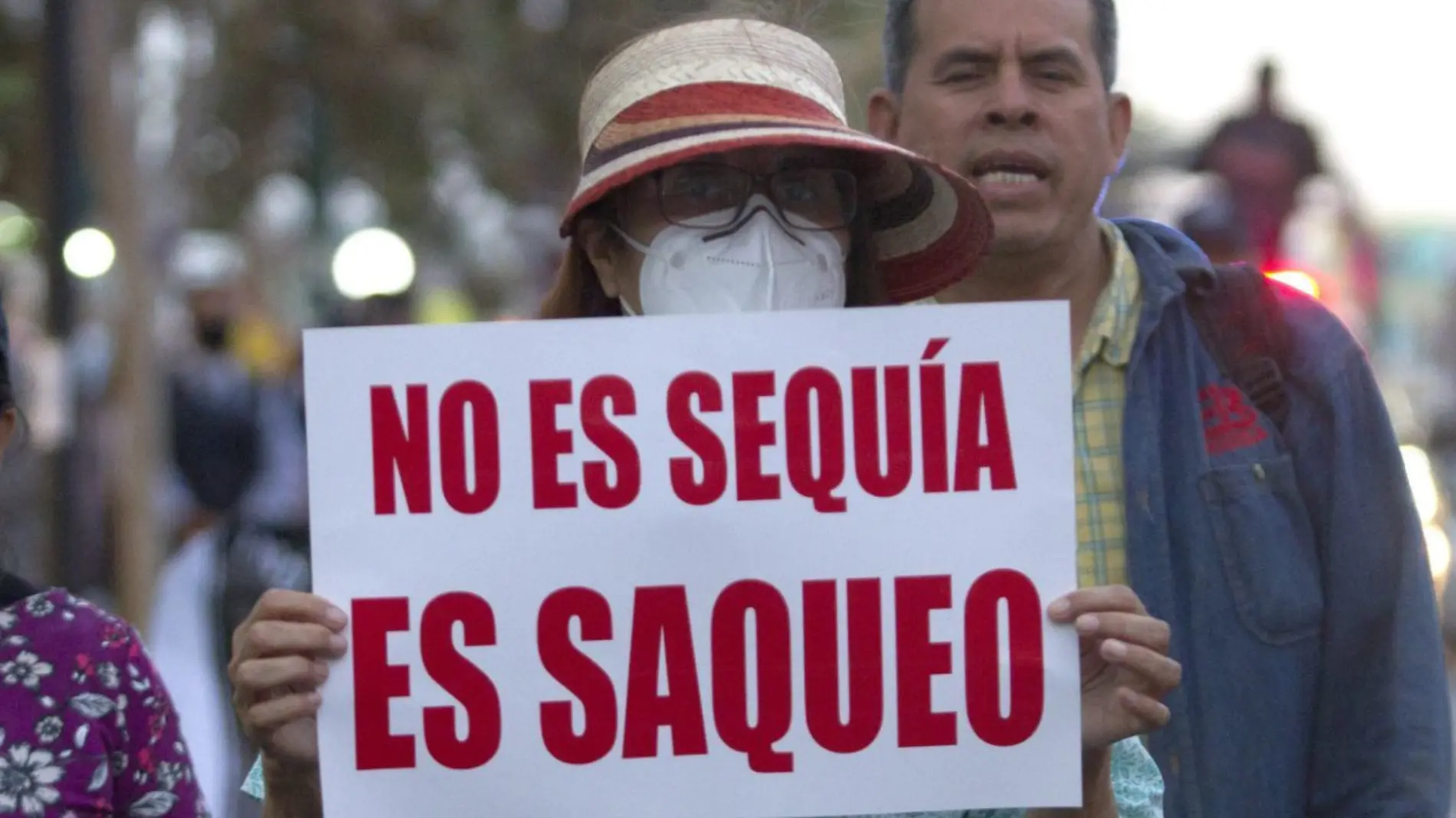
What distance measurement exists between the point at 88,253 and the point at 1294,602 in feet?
40.0

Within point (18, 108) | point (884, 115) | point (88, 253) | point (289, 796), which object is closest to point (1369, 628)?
point (884, 115)

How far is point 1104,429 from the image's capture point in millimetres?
3945

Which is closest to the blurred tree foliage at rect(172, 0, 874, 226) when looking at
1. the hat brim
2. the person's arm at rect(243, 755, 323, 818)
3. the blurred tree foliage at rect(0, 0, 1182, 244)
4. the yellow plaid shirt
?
the blurred tree foliage at rect(0, 0, 1182, 244)

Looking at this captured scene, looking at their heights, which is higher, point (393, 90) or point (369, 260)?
point (393, 90)

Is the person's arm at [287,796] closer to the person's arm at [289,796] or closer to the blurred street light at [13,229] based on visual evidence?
the person's arm at [289,796]

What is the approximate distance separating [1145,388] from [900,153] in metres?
0.95

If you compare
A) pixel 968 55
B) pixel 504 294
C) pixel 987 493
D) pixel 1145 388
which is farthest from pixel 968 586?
pixel 504 294

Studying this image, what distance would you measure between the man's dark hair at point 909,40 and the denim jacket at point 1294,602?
23.0 inches

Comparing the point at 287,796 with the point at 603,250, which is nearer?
the point at 287,796

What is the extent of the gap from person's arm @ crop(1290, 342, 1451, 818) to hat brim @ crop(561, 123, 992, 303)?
780 millimetres

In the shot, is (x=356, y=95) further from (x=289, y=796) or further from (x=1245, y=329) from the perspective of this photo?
(x=289, y=796)

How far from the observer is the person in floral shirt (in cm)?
325

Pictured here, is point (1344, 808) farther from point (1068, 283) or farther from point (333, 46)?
point (333, 46)

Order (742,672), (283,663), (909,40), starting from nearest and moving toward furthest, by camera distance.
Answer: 1. (283,663)
2. (742,672)
3. (909,40)
